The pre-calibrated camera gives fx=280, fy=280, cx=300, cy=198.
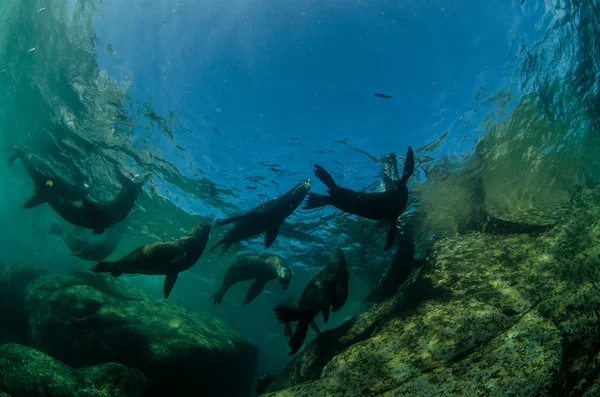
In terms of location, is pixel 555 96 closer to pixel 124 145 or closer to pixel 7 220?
pixel 124 145

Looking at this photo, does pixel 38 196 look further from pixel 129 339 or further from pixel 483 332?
pixel 483 332

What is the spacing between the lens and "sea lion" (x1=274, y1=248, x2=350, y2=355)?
378cm

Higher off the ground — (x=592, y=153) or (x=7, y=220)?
(x=592, y=153)

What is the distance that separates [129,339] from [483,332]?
340 inches

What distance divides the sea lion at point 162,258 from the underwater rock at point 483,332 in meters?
2.98

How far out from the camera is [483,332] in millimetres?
3355

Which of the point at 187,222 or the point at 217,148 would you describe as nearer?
the point at 217,148

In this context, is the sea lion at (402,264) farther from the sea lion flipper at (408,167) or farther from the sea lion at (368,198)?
Answer: the sea lion flipper at (408,167)

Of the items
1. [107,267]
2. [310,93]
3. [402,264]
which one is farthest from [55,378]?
[310,93]

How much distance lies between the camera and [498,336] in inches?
122

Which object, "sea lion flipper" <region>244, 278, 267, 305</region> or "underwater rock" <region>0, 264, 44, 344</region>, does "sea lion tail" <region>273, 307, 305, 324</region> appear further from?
"underwater rock" <region>0, 264, 44, 344</region>

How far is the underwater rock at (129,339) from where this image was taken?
297 inches

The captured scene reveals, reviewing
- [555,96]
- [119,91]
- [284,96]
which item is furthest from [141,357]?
[555,96]

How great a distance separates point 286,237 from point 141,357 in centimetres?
1228
